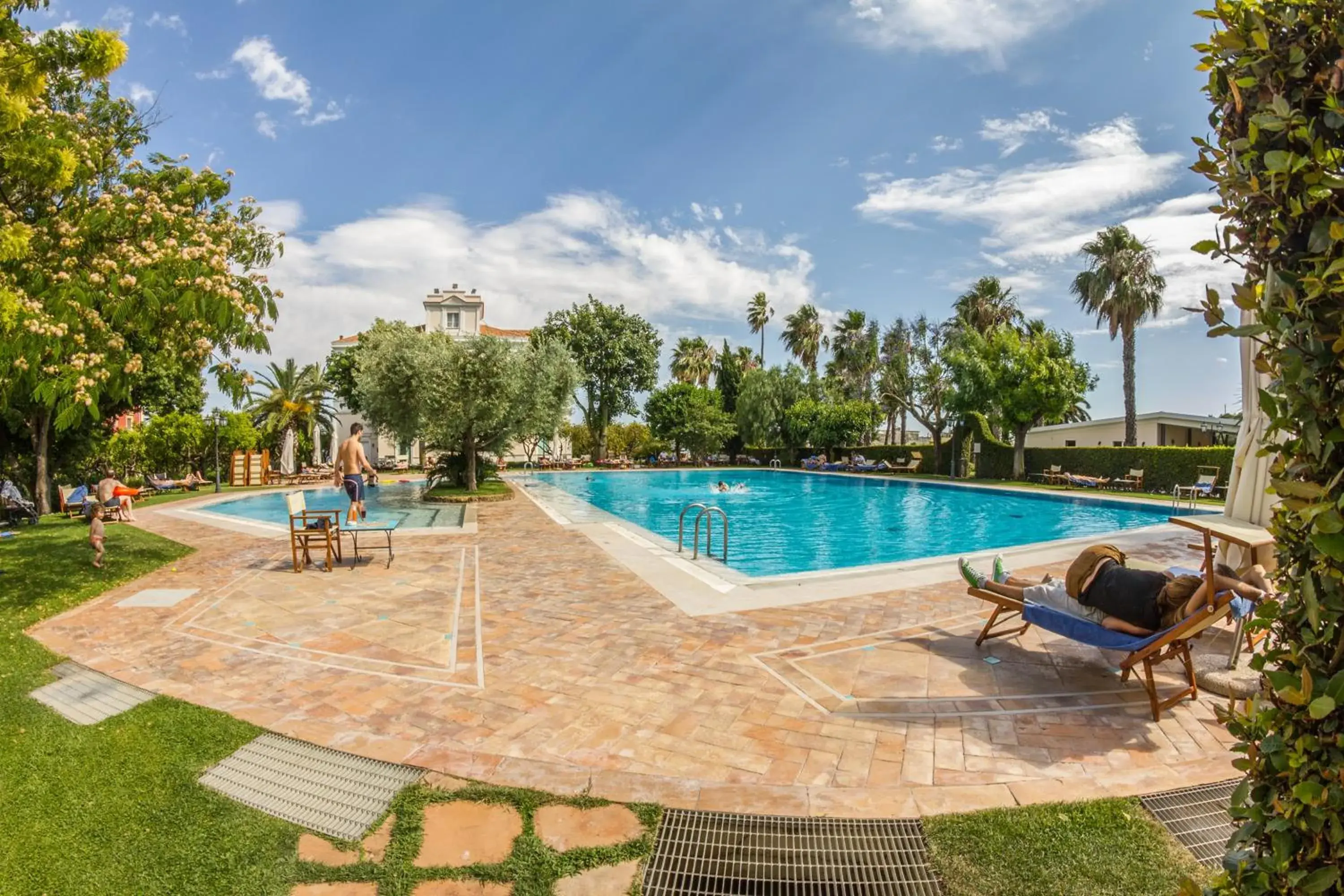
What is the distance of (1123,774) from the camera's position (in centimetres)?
342

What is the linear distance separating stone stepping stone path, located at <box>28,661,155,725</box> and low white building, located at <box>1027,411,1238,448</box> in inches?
1296

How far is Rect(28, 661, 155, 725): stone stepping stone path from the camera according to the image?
424cm

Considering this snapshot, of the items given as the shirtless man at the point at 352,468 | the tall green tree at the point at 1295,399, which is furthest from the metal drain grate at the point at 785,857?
the shirtless man at the point at 352,468

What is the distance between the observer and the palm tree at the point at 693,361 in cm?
6162

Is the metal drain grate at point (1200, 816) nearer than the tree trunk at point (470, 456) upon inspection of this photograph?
Yes

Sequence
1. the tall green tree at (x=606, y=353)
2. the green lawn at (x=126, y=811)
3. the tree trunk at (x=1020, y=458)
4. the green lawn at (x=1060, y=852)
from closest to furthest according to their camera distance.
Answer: the green lawn at (x=1060, y=852)
the green lawn at (x=126, y=811)
the tree trunk at (x=1020, y=458)
the tall green tree at (x=606, y=353)

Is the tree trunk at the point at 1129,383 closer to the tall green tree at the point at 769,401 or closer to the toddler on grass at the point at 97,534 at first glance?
the tall green tree at the point at 769,401

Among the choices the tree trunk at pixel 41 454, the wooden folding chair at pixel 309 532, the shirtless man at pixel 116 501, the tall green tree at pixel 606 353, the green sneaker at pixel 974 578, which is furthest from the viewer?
the tall green tree at pixel 606 353

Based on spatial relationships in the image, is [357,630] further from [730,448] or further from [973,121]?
[730,448]

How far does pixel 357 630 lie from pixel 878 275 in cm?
3799

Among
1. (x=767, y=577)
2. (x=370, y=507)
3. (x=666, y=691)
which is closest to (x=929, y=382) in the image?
(x=370, y=507)

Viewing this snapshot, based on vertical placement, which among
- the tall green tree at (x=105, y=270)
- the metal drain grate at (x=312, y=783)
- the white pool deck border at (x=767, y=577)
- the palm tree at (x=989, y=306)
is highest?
the palm tree at (x=989, y=306)

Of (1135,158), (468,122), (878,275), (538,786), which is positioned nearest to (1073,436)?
(878,275)

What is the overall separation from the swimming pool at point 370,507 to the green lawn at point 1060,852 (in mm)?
10817
